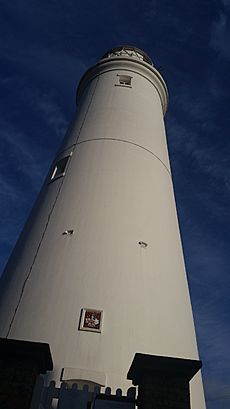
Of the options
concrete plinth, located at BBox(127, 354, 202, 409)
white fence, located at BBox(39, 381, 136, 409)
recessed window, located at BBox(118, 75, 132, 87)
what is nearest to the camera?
concrete plinth, located at BBox(127, 354, 202, 409)

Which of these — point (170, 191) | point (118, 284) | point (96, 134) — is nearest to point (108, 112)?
point (96, 134)

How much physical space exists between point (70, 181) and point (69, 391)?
5.26 meters

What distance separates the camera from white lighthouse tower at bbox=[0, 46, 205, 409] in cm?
589

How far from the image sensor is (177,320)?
6.68 metres

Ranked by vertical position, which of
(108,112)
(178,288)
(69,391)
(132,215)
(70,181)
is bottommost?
(69,391)

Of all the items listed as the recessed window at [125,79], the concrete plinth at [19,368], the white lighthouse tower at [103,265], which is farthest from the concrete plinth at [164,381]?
the recessed window at [125,79]

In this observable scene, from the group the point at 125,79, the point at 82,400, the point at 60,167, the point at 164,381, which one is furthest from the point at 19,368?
the point at 125,79

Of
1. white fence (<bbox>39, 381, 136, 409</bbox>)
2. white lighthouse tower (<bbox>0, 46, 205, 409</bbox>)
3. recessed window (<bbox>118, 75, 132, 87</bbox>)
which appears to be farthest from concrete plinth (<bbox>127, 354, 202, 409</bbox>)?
recessed window (<bbox>118, 75, 132, 87</bbox>)

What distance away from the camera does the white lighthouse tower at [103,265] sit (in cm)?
589

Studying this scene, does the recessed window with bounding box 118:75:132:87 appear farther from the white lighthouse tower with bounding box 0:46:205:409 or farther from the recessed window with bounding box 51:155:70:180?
the recessed window with bounding box 51:155:70:180

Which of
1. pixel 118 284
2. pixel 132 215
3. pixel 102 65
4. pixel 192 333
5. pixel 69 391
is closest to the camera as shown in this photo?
pixel 69 391

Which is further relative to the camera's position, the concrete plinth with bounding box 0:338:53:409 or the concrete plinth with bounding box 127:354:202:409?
the concrete plinth with bounding box 127:354:202:409

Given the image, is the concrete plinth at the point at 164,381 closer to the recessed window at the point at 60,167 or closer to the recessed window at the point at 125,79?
the recessed window at the point at 60,167

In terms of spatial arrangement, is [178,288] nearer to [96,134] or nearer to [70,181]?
[70,181]
